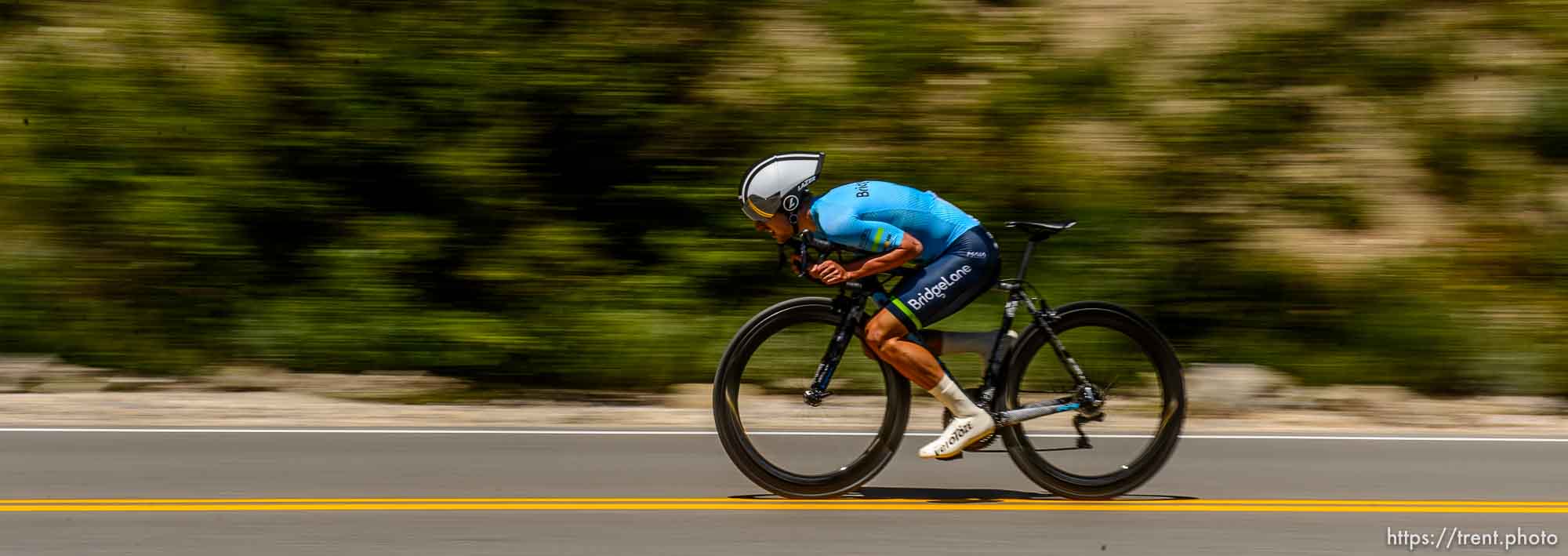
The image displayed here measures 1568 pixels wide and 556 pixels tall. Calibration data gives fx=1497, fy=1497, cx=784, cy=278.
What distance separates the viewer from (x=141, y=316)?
11.6m

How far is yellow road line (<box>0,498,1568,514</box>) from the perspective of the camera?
6531mm

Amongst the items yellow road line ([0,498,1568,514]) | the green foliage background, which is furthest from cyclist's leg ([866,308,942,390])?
the green foliage background

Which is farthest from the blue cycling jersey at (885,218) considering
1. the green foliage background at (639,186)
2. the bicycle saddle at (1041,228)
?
the green foliage background at (639,186)

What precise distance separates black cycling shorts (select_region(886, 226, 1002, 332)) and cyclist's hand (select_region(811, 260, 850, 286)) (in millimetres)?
282

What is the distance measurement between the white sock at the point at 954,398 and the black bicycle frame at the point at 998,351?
0.07 meters

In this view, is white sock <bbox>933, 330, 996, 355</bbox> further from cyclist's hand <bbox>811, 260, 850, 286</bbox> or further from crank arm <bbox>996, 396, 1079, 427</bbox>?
cyclist's hand <bbox>811, 260, 850, 286</bbox>

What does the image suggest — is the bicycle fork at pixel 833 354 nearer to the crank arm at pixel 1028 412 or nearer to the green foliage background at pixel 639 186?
the crank arm at pixel 1028 412

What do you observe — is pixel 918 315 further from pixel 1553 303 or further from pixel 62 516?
pixel 1553 303

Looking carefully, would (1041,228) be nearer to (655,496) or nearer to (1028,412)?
(1028,412)

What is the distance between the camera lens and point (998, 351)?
658cm

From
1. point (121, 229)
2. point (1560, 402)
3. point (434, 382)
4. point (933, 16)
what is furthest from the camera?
point (933, 16)

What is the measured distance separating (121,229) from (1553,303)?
36.8 feet

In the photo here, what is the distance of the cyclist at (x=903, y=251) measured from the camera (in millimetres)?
6301

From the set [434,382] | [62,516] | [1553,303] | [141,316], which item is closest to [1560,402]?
[1553,303]
